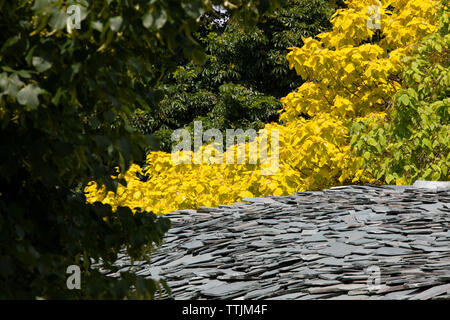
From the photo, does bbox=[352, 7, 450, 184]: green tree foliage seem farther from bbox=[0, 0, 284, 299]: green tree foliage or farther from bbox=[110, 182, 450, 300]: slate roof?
bbox=[0, 0, 284, 299]: green tree foliage

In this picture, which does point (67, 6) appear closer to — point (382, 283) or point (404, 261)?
point (382, 283)

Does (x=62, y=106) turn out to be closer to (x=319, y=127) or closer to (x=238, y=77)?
(x=319, y=127)

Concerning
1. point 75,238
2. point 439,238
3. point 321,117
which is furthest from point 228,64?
point 75,238

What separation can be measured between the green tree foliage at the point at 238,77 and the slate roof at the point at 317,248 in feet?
35.6

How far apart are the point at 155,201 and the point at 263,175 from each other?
6.05ft

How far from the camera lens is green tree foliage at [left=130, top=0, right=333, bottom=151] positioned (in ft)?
58.3

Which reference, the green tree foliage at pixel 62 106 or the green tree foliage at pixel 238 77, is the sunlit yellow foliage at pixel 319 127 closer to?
the green tree foliage at pixel 62 106

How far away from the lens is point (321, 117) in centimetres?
955

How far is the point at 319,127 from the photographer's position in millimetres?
9234

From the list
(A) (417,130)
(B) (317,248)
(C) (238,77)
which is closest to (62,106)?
(B) (317,248)

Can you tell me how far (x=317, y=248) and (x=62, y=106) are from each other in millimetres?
3054

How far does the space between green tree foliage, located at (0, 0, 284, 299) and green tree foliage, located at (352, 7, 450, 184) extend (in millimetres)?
6010

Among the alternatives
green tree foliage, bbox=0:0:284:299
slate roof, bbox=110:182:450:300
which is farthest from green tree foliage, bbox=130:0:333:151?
green tree foliage, bbox=0:0:284:299

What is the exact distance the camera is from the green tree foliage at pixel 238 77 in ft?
58.3
